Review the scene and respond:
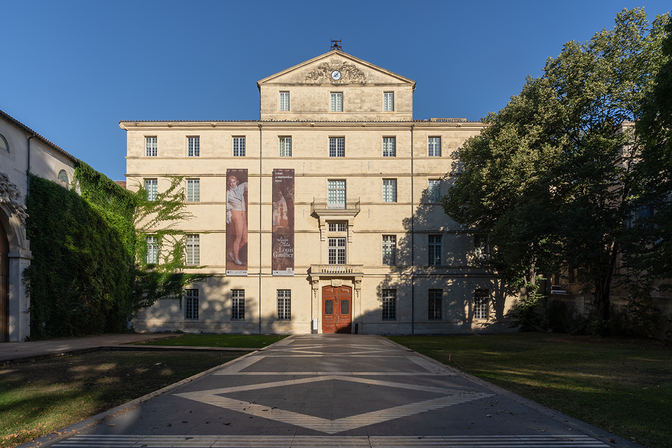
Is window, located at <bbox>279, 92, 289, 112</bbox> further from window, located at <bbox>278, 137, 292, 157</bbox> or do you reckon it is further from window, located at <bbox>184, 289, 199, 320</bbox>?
window, located at <bbox>184, 289, 199, 320</bbox>

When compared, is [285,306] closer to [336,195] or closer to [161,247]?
[336,195]

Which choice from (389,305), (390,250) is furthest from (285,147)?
(389,305)

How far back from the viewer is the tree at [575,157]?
20828mm

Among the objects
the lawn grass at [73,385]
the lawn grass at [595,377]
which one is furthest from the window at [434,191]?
the lawn grass at [73,385]

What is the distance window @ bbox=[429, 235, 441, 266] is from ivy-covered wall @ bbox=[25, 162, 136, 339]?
22422 millimetres

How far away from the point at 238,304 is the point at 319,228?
8.39 m

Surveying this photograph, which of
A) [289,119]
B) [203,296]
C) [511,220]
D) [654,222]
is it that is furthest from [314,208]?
[654,222]

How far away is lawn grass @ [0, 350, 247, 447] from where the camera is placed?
7.11 metres

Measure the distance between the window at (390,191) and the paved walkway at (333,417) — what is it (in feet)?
71.6

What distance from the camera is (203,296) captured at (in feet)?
104

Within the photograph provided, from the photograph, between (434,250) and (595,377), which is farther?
(434,250)

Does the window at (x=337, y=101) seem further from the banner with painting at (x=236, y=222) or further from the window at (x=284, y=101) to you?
the banner with painting at (x=236, y=222)

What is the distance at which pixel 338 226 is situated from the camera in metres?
32.1

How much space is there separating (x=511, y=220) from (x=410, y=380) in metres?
15.0
